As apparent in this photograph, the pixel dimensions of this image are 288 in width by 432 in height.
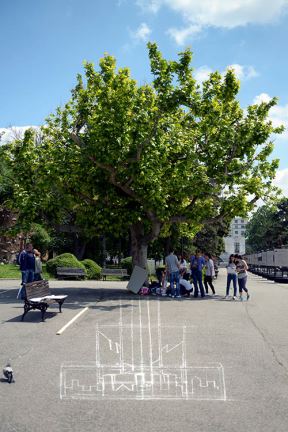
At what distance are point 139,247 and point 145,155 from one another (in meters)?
5.18

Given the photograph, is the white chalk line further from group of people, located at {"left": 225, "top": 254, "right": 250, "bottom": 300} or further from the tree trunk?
the tree trunk

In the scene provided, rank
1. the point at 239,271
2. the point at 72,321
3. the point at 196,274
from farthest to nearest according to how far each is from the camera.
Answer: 1. the point at 196,274
2. the point at 239,271
3. the point at 72,321

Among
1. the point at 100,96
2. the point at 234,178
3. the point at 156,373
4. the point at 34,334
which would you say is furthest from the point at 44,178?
the point at 156,373

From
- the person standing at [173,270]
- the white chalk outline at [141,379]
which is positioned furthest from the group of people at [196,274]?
the white chalk outline at [141,379]

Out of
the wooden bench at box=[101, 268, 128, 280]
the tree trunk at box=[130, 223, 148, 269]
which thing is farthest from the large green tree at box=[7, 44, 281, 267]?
the wooden bench at box=[101, 268, 128, 280]

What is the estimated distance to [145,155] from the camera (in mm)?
20031

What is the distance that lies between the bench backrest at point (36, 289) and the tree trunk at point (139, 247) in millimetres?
8697

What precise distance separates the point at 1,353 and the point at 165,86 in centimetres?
1509

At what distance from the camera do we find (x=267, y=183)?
76.0ft

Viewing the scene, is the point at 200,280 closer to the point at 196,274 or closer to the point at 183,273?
the point at 196,274

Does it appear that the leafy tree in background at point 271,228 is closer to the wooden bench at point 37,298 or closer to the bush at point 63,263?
the bush at point 63,263

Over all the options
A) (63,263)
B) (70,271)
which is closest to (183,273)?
(70,271)

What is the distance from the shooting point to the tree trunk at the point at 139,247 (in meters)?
23.2

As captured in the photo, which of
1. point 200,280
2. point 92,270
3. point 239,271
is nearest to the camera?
point 239,271
